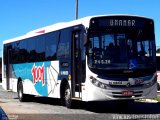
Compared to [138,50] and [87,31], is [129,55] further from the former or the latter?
[87,31]

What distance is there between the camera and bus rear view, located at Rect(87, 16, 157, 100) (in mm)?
17094

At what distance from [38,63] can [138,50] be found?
6.56m

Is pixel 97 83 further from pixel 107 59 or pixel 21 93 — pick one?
pixel 21 93

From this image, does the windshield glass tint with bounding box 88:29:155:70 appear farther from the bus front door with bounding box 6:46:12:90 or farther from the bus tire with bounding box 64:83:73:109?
the bus front door with bounding box 6:46:12:90

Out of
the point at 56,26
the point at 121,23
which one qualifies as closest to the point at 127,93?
the point at 121,23

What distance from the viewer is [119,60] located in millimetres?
17234

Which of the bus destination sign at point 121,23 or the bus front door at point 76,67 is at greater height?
the bus destination sign at point 121,23

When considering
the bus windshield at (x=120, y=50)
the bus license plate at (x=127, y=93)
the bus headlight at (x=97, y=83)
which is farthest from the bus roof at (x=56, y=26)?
the bus license plate at (x=127, y=93)

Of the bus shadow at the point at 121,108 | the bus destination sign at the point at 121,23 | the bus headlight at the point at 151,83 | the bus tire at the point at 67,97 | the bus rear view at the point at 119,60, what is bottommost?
the bus shadow at the point at 121,108

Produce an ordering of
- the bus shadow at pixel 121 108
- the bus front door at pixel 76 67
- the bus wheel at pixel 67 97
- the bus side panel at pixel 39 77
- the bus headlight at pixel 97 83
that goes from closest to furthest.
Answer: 1. the bus headlight at pixel 97 83
2. the bus front door at pixel 76 67
3. the bus shadow at pixel 121 108
4. the bus wheel at pixel 67 97
5. the bus side panel at pixel 39 77

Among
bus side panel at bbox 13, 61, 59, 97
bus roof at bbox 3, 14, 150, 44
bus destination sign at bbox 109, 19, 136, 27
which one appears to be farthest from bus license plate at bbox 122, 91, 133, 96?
bus side panel at bbox 13, 61, 59, 97

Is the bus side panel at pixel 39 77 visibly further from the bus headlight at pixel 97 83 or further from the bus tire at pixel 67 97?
the bus headlight at pixel 97 83

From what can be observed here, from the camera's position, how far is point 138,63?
17562 millimetres

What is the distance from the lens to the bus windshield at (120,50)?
1716 centimetres
